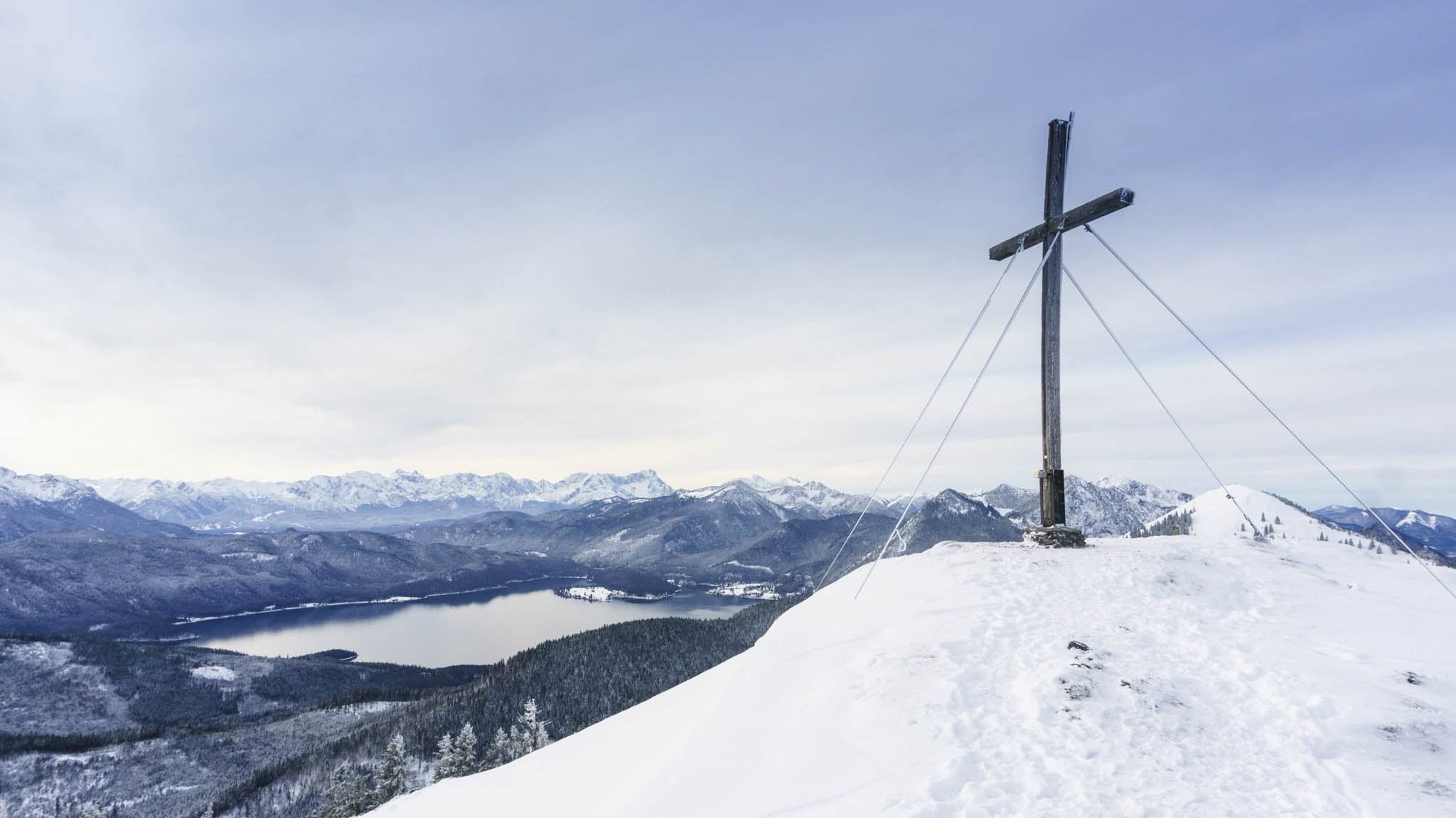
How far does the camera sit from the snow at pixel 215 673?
19075cm

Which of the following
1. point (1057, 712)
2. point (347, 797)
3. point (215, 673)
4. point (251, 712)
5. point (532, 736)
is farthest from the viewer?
point (215, 673)

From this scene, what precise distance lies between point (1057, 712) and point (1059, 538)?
889 cm

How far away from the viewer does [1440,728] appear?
6.90 m

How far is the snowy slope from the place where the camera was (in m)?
6.28

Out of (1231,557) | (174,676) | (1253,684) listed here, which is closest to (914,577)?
(1253,684)

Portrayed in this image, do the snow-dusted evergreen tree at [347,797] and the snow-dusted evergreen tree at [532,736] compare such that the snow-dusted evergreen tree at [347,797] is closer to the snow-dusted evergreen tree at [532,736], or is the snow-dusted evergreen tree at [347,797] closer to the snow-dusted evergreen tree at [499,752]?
the snow-dusted evergreen tree at [532,736]

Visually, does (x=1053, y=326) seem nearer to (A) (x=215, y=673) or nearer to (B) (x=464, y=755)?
(B) (x=464, y=755)

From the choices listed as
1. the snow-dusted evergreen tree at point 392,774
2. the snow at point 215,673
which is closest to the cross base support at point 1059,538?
the snow-dusted evergreen tree at point 392,774

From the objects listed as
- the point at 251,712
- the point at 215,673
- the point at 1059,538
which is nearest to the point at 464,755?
the point at 1059,538

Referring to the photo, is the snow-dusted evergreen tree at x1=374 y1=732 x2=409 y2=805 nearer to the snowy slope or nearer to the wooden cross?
the snowy slope

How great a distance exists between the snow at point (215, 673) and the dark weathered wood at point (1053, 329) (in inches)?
10245

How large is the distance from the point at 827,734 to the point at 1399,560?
1899 centimetres

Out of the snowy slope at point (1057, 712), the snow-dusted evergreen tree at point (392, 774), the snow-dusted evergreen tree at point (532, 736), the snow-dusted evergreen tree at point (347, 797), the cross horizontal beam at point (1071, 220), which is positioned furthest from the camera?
the snow-dusted evergreen tree at point (532, 736)

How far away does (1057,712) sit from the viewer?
7.75 meters
